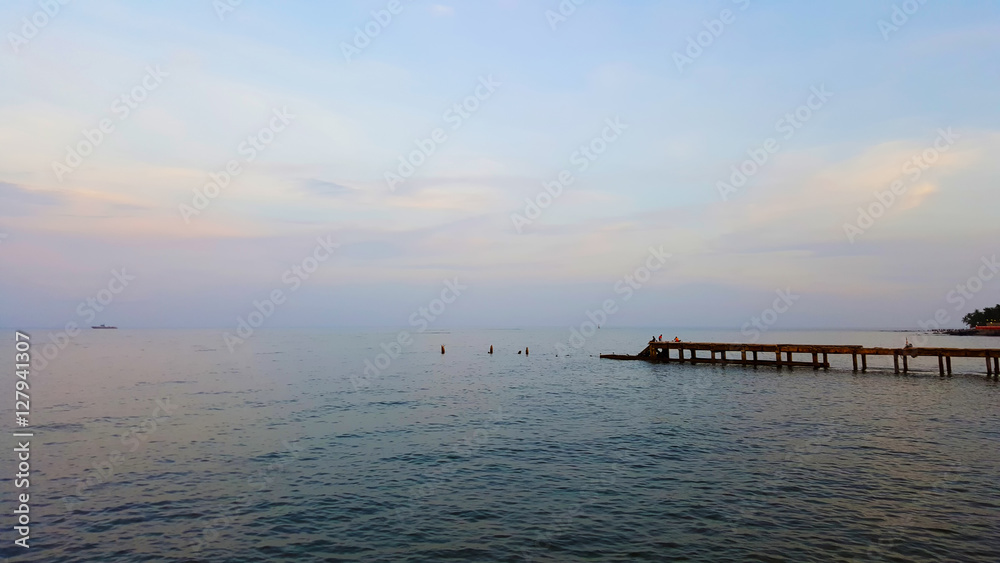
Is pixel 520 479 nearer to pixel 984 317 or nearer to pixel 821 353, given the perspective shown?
pixel 821 353

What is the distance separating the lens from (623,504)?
1552cm

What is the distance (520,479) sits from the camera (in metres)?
18.2

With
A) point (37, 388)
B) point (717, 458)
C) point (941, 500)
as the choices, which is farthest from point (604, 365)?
point (37, 388)

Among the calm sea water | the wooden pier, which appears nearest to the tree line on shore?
the wooden pier

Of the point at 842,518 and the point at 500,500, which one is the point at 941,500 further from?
the point at 500,500

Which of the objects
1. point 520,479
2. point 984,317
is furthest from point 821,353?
point 984,317

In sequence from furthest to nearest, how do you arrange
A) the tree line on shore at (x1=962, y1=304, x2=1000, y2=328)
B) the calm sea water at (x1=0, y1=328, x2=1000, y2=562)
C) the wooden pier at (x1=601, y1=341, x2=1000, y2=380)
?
1. the tree line on shore at (x1=962, y1=304, x2=1000, y2=328)
2. the wooden pier at (x1=601, y1=341, x2=1000, y2=380)
3. the calm sea water at (x1=0, y1=328, x2=1000, y2=562)

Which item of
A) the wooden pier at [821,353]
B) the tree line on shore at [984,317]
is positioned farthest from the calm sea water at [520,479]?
the tree line on shore at [984,317]

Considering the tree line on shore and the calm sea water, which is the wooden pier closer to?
the calm sea water

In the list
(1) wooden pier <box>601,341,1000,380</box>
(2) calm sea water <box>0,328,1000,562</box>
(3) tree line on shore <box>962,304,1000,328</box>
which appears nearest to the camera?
(2) calm sea water <box>0,328,1000,562</box>

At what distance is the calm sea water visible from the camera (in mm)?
12789

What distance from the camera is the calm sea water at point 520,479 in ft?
42.0

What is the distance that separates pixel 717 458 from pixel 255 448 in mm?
19416

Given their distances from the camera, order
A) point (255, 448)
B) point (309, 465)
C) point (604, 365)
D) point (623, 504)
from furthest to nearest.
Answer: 1. point (604, 365)
2. point (255, 448)
3. point (309, 465)
4. point (623, 504)
